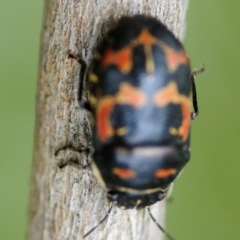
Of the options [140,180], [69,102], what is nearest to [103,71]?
[69,102]

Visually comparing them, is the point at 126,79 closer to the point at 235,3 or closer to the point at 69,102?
the point at 69,102

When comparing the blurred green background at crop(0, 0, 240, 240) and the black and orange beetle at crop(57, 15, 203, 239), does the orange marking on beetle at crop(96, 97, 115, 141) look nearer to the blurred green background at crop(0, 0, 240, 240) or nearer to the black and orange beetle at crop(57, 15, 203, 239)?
the black and orange beetle at crop(57, 15, 203, 239)

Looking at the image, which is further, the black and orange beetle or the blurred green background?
the blurred green background

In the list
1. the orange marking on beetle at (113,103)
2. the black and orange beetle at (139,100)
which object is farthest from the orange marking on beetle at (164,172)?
the orange marking on beetle at (113,103)

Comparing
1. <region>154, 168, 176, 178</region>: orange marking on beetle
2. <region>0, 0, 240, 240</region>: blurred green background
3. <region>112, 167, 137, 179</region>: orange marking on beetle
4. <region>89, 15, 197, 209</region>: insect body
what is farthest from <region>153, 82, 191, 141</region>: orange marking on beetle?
<region>0, 0, 240, 240</region>: blurred green background

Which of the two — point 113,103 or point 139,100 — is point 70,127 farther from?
point 139,100

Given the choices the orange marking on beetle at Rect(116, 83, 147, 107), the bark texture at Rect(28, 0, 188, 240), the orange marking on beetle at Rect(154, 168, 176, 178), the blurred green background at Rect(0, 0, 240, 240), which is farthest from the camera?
the blurred green background at Rect(0, 0, 240, 240)

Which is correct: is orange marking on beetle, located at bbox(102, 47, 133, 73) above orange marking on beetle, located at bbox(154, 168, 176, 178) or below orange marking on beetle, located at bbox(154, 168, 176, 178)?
above

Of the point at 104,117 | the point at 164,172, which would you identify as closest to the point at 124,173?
the point at 164,172
